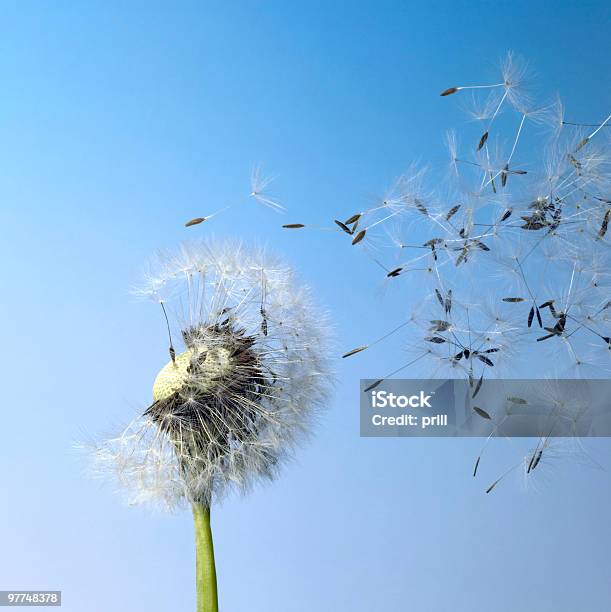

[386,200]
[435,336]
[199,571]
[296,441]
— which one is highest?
[386,200]

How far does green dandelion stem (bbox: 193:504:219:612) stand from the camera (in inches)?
197

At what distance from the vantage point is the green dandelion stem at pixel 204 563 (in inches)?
197

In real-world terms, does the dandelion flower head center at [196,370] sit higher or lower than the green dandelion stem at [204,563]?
higher

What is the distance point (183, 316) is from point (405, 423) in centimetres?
121

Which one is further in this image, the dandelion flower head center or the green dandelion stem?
the green dandelion stem

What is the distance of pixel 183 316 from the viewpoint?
5.04 metres

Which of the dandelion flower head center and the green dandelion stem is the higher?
the dandelion flower head center

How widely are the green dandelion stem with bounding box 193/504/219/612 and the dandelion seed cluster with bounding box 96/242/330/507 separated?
8cm

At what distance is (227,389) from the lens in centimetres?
491

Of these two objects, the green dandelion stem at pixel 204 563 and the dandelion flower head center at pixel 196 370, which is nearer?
the dandelion flower head center at pixel 196 370

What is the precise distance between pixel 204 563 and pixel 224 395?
0.80 m

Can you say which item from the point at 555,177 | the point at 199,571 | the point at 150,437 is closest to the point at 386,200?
the point at 555,177

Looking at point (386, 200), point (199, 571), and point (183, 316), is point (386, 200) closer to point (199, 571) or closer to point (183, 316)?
point (183, 316)

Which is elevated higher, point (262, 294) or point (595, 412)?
point (262, 294)
